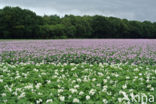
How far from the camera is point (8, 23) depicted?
2016 inches

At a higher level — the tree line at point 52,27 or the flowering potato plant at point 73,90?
the tree line at point 52,27

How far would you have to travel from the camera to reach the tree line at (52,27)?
5047 cm

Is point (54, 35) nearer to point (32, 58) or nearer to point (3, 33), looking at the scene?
point (3, 33)

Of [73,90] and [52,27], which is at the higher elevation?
[52,27]

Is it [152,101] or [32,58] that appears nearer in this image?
[152,101]

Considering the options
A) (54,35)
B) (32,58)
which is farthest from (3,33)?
(32,58)

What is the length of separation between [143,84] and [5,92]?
3.29 metres

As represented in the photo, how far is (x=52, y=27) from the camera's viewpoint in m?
53.1

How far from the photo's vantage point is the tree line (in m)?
50.5

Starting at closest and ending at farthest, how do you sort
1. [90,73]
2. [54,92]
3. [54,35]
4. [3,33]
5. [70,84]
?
1. [54,92]
2. [70,84]
3. [90,73]
4. [3,33]
5. [54,35]

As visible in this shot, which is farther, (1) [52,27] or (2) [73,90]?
(1) [52,27]

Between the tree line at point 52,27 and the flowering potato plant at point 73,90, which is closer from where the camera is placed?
the flowering potato plant at point 73,90

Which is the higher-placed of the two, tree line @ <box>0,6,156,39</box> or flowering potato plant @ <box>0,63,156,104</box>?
tree line @ <box>0,6,156,39</box>

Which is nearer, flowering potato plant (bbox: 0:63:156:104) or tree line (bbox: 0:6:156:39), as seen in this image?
flowering potato plant (bbox: 0:63:156:104)
